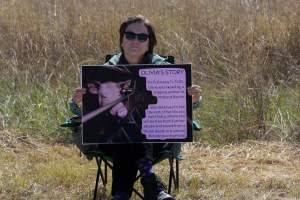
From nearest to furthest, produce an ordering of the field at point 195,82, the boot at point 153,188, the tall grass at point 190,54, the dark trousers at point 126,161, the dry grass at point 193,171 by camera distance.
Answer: the boot at point 153,188 < the dark trousers at point 126,161 < the dry grass at point 193,171 < the field at point 195,82 < the tall grass at point 190,54

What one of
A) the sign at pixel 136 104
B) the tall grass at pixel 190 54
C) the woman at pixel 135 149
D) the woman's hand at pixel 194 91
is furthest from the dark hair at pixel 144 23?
A: the tall grass at pixel 190 54

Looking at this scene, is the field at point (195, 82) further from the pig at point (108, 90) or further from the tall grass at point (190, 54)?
the pig at point (108, 90)

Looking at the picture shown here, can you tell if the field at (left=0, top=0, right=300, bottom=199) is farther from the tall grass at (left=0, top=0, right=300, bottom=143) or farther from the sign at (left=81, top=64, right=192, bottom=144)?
the sign at (left=81, top=64, right=192, bottom=144)

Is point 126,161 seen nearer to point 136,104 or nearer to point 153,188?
point 153,188

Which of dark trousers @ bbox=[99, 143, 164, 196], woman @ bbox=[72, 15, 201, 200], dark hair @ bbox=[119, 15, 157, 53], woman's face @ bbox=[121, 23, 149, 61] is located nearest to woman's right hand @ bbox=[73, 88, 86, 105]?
woman @ bbox=[72, 15, 201, 200]

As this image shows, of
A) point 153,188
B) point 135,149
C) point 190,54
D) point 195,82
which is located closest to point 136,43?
point 135,149

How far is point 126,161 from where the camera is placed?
404 cm

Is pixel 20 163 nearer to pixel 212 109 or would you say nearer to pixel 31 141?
pixel 31 141

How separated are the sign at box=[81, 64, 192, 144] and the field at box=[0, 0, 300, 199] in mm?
688

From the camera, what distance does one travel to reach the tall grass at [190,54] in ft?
19.5

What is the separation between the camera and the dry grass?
454cm

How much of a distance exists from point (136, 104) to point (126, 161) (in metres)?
0.38

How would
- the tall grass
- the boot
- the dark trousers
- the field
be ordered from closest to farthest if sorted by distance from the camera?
the boot
the dark trousers
the field
the tall grass

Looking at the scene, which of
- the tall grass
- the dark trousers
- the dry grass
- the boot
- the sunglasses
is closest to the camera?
the boot
